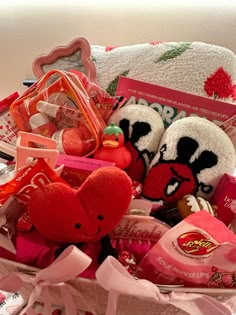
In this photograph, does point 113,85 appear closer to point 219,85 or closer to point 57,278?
point 219,85

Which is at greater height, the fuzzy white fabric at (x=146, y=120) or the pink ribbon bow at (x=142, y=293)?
the fuzzy white fabric at (x=146, y=120)

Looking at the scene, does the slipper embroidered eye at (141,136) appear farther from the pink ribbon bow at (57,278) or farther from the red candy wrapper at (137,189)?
the pink ribbon bow at (57,278)

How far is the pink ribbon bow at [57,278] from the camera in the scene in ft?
1.31

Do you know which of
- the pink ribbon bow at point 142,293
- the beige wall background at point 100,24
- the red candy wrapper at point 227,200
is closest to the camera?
the pink ribbon bow at point 142,293

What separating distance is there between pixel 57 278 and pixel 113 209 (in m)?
0.09

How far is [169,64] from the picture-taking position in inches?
27.1

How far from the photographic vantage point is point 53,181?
0.46 meters

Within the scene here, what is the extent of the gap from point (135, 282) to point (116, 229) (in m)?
0.09

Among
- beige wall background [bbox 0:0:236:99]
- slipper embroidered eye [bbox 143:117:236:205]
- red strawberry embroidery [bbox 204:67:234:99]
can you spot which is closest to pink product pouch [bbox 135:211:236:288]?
slipper embroidered eye [bbox 143:117:236:205]

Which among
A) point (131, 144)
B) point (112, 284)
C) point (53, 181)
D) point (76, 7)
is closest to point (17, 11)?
point (76, 7)

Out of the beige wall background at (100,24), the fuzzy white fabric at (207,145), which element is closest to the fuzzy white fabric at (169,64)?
the fuzzy white fabric at (207,145)

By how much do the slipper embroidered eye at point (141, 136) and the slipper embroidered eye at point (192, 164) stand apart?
36 millimetres

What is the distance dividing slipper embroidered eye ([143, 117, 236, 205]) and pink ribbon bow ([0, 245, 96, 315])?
18cm

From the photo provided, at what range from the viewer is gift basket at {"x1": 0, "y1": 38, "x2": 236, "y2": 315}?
417 millimetres
